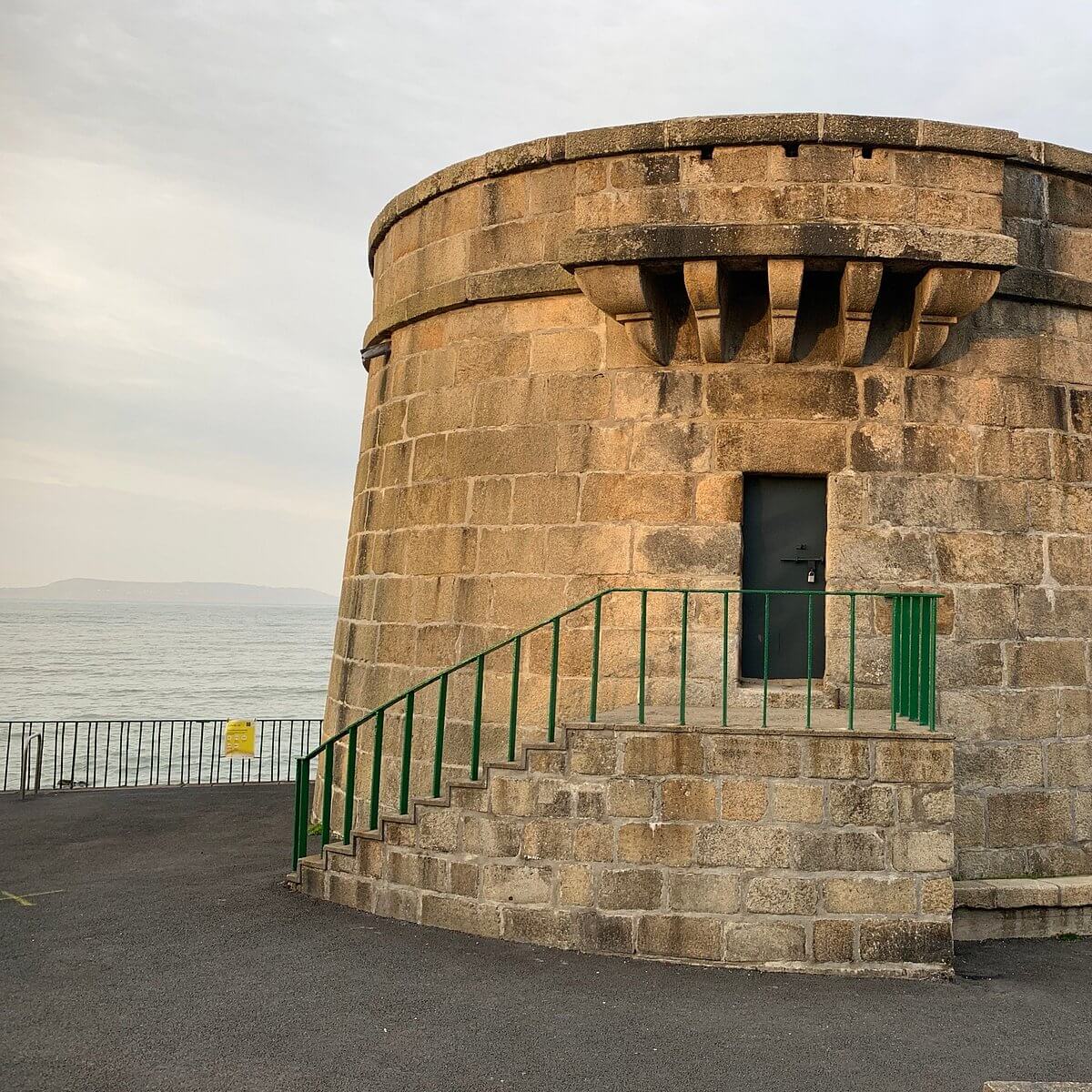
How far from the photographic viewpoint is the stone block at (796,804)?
6602mm

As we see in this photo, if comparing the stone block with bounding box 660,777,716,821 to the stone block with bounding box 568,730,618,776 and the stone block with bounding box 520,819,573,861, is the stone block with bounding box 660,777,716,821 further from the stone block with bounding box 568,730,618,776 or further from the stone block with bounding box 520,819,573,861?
the stone block with bounding box 520,819,573,861

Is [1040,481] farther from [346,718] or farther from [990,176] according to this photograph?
[346,718]

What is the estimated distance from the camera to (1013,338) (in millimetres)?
8250

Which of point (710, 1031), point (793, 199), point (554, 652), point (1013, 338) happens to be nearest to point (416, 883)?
point (554, 652)

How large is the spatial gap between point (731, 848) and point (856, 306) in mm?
3823

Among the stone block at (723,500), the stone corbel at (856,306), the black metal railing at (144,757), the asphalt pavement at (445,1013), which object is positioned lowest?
the black metal railing at (144,757)

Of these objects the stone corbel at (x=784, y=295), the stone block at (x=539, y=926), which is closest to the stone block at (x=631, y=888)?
the stone block at (x=539, y=926)

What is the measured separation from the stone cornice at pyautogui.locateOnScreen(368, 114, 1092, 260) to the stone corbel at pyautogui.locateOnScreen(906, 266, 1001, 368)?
0.91m

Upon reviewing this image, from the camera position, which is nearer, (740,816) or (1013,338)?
(740,816)

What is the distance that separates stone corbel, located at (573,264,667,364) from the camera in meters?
7.66

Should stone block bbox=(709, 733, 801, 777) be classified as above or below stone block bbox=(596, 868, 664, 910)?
above

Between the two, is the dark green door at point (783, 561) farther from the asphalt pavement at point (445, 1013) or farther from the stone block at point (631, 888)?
the asphalt pavement at point (445, 1013)

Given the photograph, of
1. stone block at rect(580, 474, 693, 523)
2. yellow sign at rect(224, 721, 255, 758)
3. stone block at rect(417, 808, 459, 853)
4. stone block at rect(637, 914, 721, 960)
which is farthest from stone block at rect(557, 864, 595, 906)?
yellow sign at rect(224, 721, 255, 758)

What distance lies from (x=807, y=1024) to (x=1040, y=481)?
15.0ft
